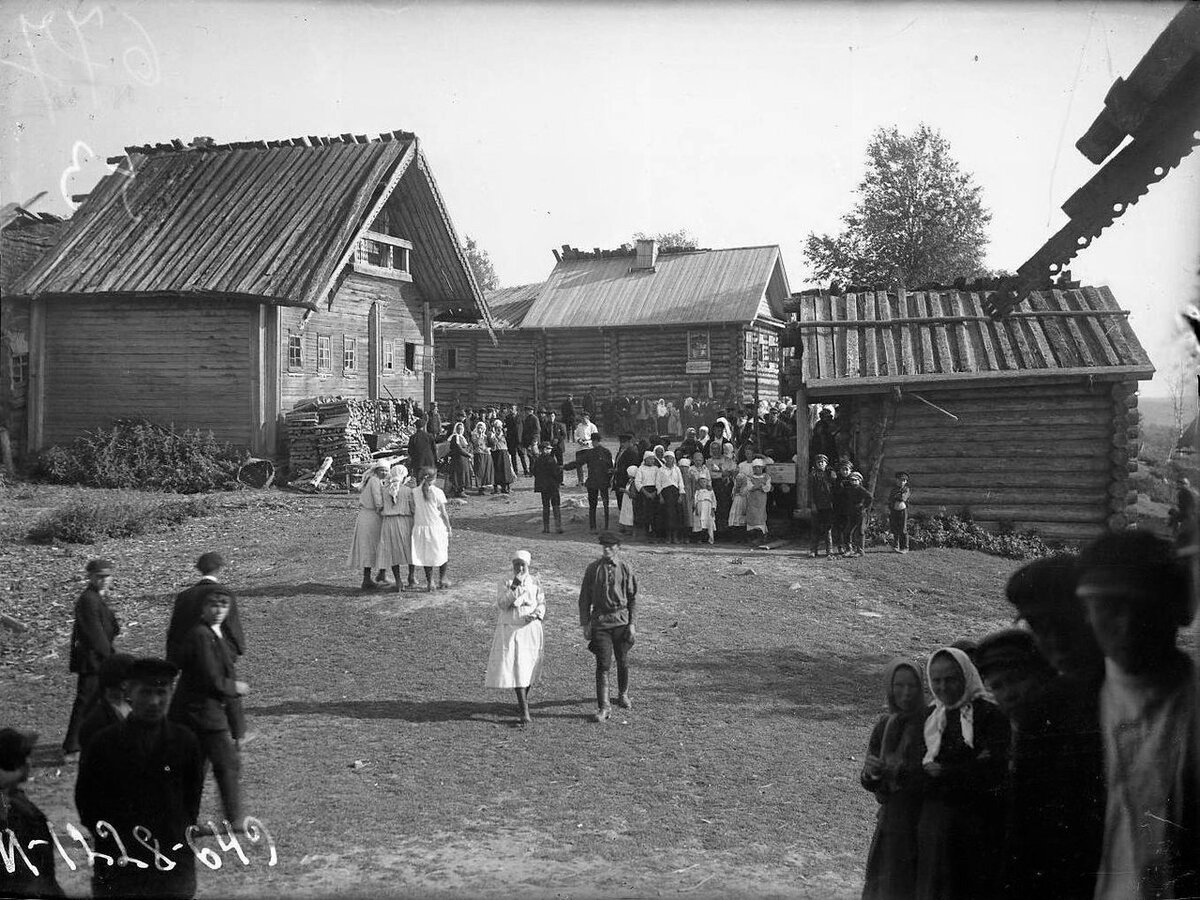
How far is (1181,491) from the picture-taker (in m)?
4.82

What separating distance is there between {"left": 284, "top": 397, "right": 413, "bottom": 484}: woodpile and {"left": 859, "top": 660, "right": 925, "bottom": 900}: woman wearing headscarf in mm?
16357

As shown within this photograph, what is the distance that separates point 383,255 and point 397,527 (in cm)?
1356

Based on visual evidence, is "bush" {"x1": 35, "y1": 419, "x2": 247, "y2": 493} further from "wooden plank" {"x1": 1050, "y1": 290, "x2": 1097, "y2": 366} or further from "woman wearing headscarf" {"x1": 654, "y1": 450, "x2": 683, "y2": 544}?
"wooden plank" {"x1": 1050, "y1": 290, "x2": 1097, "y2": 366}

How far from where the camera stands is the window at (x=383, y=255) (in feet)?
76.1

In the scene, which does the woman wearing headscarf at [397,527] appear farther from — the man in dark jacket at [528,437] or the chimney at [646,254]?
the chimney at [646,254]

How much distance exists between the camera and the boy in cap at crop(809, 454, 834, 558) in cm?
1572

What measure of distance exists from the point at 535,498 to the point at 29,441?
35.2ft

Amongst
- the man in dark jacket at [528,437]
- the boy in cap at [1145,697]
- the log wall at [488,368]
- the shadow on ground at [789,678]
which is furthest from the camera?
the log wall at [488,368]

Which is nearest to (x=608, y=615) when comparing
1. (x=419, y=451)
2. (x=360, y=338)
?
(x=419, y=451)

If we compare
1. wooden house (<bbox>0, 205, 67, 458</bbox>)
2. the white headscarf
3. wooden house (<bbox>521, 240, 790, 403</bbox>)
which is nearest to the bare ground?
the white headscarf

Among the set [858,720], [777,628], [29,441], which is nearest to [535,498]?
[777,628]

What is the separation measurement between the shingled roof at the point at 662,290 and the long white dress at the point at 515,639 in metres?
24.3

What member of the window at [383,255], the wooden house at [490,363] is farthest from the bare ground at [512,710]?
the wooden house at [490,363]

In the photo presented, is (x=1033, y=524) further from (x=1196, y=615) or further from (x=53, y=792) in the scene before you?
(x=53, y=792)
